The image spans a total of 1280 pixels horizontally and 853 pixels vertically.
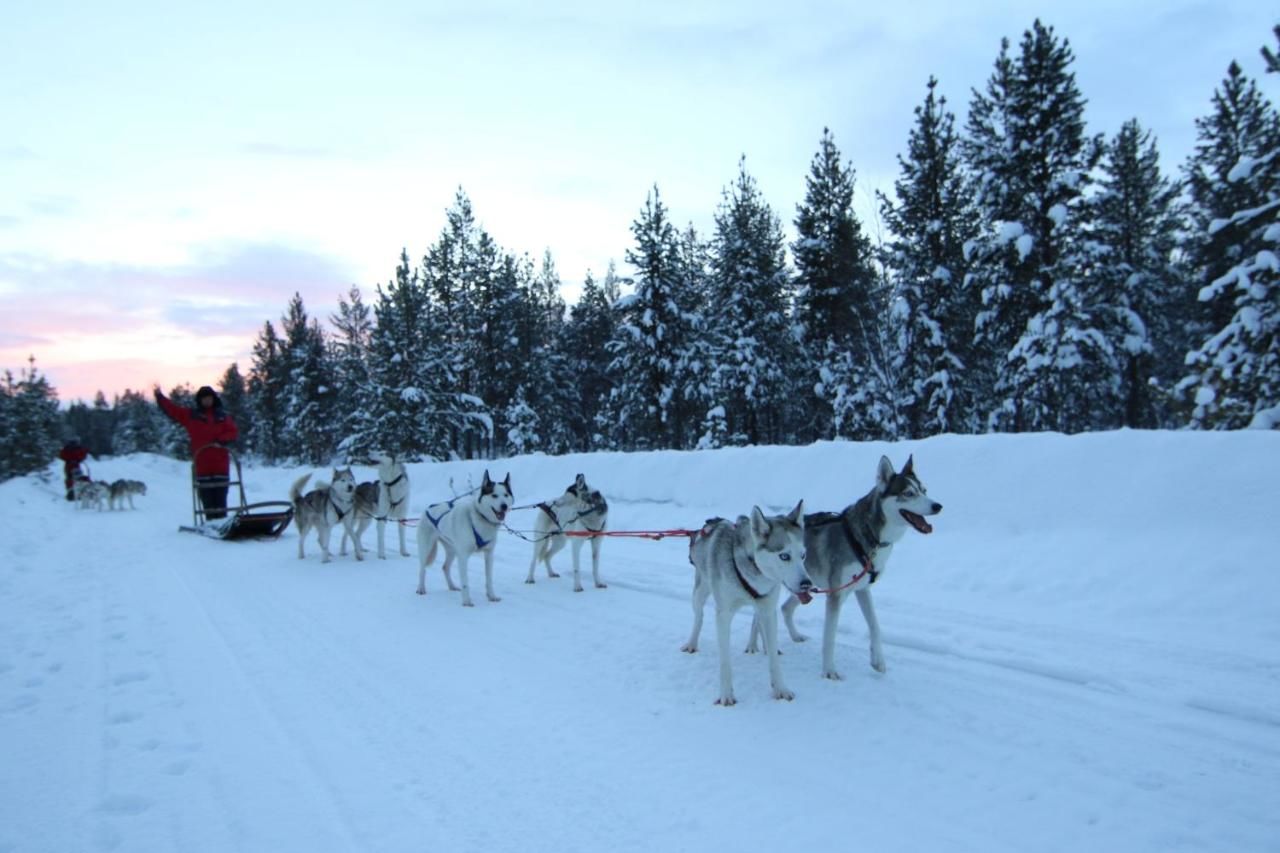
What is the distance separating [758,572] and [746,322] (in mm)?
26251

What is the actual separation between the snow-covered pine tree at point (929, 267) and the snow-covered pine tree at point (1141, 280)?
459 centimetres

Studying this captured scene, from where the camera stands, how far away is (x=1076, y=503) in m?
7.44

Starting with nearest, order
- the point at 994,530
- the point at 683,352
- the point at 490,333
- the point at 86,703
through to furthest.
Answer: the point at 86,703 < the point at 994,530 < the point at 683,352 < the point at 490,333

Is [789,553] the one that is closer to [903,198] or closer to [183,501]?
[903,198]

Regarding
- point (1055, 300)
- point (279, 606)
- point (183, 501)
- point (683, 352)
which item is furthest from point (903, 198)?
point (183, 501)

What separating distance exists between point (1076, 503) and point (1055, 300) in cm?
1675

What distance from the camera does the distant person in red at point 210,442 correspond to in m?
12.7

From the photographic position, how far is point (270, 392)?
5416cm

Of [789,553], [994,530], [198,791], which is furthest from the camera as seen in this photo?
[994,530]

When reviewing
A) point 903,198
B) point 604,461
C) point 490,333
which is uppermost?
point 903,198

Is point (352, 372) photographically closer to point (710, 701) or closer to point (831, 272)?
point (831, 272)

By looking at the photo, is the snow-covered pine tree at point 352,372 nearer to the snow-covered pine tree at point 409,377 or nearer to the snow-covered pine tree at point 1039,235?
the snow-covered pine tree at point 409,377

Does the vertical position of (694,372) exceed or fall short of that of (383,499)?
it exceeds it

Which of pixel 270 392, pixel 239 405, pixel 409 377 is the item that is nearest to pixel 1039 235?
pixel 409 377
